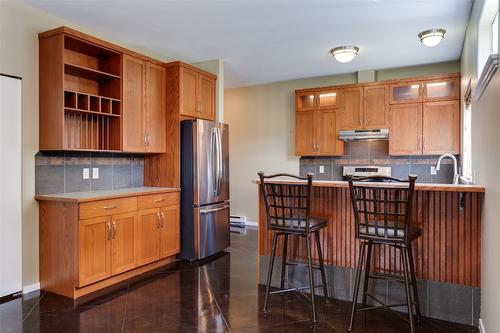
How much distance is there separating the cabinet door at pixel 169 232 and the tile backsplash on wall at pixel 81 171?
631 mm

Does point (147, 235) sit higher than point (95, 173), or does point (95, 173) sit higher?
point (95, 173)

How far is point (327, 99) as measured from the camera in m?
5.54

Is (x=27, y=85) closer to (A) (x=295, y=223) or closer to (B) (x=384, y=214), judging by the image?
(A) (x=295, y=223)

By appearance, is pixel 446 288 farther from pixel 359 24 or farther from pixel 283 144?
pixel 283 144

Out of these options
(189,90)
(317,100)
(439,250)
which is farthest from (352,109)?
(439,250)

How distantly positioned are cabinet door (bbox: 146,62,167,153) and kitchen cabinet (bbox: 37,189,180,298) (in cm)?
71

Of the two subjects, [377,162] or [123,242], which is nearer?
[123,242]

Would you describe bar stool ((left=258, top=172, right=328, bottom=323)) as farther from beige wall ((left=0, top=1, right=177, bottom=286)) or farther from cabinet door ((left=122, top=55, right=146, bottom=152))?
beige wall ((left=0, top=1, right=177, bottom=286))

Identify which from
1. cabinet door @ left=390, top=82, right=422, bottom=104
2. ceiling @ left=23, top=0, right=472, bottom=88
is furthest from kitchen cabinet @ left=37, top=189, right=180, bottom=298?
cabinet door @ left=390, top=82, right=422, bottom=104

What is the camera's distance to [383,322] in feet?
8.45

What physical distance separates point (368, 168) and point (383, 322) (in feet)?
10.3

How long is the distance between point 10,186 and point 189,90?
217cm

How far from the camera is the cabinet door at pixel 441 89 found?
466 cm

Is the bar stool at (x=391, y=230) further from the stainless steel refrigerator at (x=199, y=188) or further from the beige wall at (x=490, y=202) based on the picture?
the stainless steel refrigerator at (x=199, y=188)
